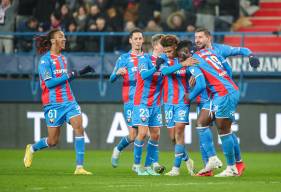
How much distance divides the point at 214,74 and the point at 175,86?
1.06 metres

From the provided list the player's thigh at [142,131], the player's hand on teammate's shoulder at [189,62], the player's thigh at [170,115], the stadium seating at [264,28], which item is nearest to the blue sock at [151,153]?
the player's thigh at [142,131]

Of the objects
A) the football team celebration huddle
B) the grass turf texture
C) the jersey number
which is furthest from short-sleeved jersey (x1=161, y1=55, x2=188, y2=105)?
the grass turf texture

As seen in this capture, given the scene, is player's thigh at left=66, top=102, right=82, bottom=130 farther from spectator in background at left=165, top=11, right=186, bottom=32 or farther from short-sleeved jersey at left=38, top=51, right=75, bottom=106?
spectator in background at left=165, top=11, right=186, bottom=32

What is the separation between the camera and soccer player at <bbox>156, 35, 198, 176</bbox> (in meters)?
15.0

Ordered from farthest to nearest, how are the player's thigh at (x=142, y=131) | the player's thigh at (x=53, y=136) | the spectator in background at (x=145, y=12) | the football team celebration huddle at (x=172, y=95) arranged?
the spectator in background at (x=145, y=12), the player's thigh at (x=53, y=136), the player's thigh at (x=142, y=131), the football team celebration huddle at (x=172, y=95)

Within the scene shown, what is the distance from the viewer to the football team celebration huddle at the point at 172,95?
47.2 ft

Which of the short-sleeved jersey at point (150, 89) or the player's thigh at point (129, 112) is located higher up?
the short-sleeved jersey at point (150, 89)

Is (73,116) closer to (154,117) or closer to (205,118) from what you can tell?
(154,117)

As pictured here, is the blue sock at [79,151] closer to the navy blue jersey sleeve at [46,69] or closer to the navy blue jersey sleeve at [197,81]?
the navy blue jersey sleeve at [46,69]

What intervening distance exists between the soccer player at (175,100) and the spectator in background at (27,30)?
26.2 ft

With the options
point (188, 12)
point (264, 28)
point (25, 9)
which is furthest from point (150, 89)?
point (25, 9)

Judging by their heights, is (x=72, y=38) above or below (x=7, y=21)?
below

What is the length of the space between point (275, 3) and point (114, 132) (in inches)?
239

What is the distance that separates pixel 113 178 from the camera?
46.1 ft
